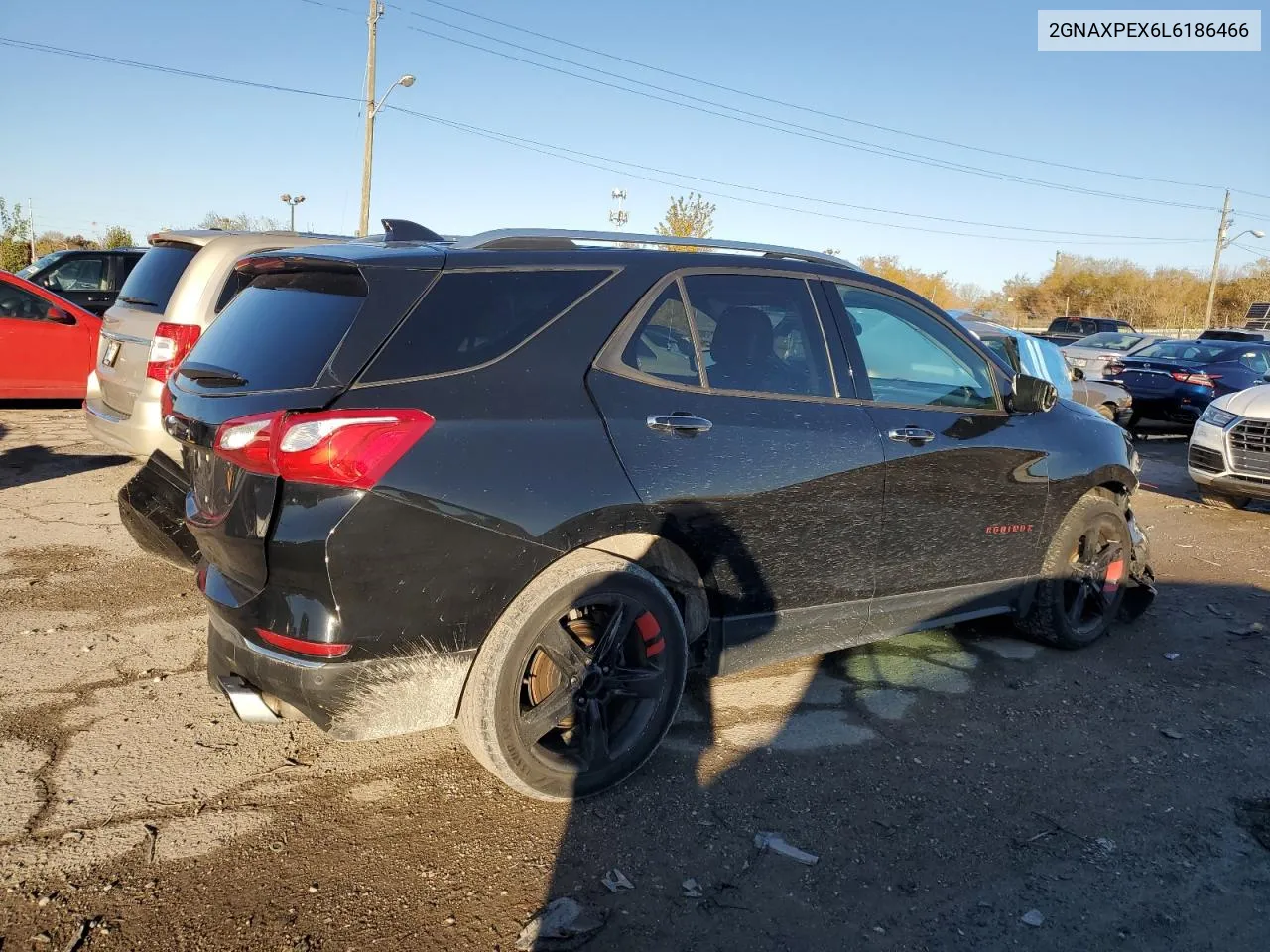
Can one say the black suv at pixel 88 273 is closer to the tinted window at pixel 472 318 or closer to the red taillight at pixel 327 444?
the tinted window at pixel 472 318

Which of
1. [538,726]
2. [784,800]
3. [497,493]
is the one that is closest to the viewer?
[497,493]

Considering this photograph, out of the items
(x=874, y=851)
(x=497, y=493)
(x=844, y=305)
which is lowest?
(x=874, y=851)

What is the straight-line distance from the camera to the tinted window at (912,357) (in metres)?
4.02

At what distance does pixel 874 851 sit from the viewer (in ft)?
9.79

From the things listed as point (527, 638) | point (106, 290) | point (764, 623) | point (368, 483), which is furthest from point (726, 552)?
point (106, 290)

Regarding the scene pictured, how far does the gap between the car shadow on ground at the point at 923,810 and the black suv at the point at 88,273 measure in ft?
40.7

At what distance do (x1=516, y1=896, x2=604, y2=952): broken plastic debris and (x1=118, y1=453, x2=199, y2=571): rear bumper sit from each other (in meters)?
2.10

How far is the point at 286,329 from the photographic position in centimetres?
304

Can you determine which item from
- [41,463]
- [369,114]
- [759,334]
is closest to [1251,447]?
[759,334]

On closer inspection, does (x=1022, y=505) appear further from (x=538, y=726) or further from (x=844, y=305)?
(x=538, y=726)

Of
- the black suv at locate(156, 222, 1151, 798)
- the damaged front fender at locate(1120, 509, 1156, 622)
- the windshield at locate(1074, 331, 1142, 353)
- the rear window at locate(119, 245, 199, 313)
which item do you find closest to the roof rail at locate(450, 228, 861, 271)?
the black suv at locate(156, 222, 1151, 798)

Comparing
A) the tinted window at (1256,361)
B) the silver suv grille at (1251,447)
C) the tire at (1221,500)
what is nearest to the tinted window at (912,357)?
the silver suv grille at (1251,447)

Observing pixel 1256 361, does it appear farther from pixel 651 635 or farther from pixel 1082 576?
pixel 651 635

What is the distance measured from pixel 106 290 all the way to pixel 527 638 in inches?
511
